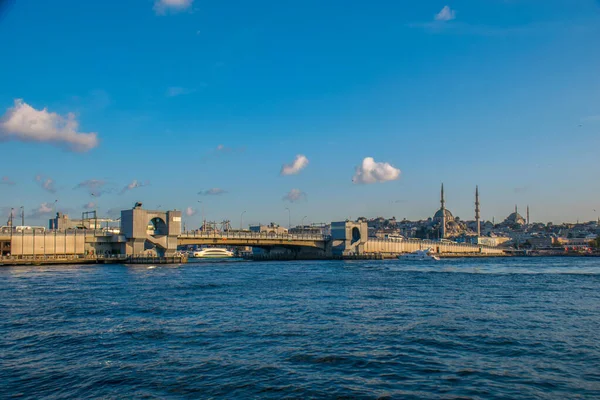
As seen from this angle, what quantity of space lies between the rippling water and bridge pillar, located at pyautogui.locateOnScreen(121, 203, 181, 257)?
183 feet

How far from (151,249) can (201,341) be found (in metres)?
75.6

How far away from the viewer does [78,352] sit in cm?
2003

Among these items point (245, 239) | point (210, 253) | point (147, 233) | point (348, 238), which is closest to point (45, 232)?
point (147, 233)

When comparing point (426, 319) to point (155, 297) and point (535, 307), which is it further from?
point (155, 297)

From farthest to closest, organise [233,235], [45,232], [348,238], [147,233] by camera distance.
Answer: [348,238], [233,235], [147,233], [45,232]

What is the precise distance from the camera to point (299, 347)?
20.4 m

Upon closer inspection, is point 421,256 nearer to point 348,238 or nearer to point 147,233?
point 348,238

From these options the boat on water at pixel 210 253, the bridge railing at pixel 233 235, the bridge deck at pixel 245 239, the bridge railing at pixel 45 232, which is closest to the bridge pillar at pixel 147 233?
the bridge deck at pixel 245 239

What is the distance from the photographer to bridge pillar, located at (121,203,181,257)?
9162 cm

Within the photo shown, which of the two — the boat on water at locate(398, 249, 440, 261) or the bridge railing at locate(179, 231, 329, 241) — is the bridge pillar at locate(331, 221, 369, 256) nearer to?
the bridge railing at locate(179, 231, 329, 241)

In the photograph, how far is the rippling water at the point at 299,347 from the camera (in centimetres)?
1541

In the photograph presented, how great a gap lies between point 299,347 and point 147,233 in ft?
258

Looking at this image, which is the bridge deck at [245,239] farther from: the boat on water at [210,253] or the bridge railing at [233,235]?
the boat on water at [210,253]

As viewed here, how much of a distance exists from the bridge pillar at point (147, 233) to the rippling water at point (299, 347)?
183ft
